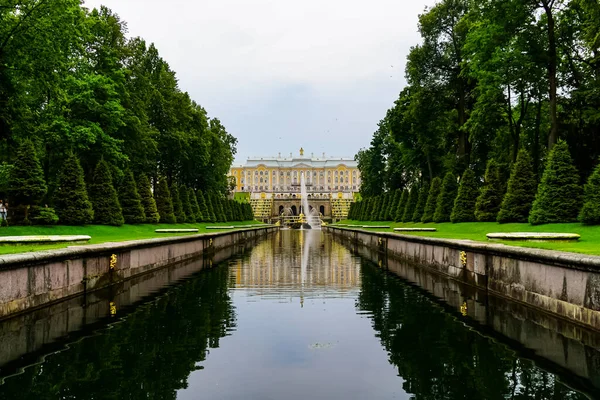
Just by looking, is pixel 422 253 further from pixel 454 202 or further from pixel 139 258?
pixel 454 202

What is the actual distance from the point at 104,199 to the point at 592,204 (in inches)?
864

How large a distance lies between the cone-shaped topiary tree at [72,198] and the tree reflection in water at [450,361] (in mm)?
18164

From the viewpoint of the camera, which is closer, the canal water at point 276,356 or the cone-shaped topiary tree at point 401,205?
the canal water at point 276,356

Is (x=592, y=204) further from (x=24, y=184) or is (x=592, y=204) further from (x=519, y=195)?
(x=24, y=184)

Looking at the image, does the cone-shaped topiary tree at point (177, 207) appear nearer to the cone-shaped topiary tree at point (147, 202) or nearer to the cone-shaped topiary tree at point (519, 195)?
the cone-shaped topiary tree at point (147, 202)

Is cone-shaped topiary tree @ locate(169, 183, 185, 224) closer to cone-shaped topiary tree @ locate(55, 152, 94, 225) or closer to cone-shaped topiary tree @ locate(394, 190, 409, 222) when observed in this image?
cone-shaped topiary tree @ locate(55, 152, 94, 225)

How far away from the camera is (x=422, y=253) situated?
56.4 ft

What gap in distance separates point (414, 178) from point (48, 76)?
37.5 meters

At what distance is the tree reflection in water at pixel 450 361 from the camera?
4980 millimetres

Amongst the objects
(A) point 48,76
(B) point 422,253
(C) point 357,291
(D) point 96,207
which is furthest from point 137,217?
(C) point 357,291

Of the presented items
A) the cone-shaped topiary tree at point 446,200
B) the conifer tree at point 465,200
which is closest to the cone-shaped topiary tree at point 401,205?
the cone-shaped topiary tree at point 446,200

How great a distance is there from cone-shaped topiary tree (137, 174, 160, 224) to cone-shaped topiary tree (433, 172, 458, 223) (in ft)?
58.8

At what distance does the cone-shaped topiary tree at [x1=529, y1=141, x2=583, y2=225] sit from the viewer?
1975 cm

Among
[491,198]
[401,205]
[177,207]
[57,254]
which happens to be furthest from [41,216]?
[401,205]
